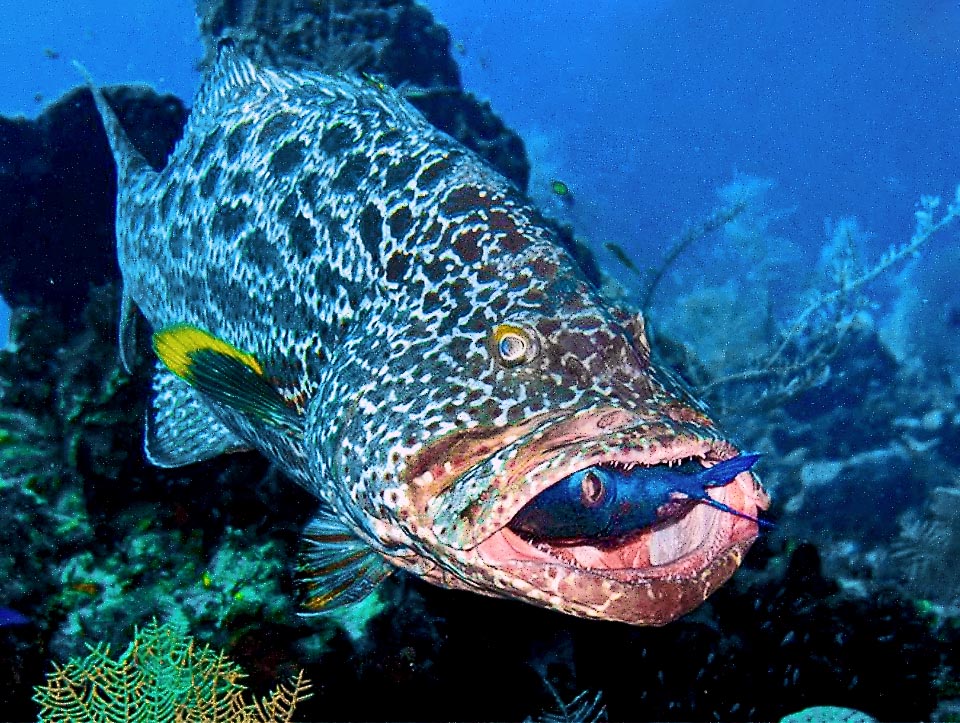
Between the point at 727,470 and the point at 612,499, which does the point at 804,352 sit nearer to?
the point at 727,470

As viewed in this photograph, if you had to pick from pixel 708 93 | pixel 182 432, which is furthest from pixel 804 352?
pixel 708 93

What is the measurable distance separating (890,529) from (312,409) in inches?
236

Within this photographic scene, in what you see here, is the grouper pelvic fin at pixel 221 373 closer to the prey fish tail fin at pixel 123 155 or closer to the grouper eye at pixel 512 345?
the grouper eye at pixel 512 345

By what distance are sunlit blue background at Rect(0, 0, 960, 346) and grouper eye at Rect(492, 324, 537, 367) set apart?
51558mm

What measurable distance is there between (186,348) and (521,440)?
6.67 ft

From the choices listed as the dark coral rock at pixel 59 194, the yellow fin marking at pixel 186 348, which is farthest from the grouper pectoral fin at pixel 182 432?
the dark coral rock at pixel 59 194

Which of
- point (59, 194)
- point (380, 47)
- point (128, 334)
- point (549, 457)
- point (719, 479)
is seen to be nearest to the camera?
point (549, 457)

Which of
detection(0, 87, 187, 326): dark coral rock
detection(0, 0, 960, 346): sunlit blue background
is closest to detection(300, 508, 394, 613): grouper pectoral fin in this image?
detection(0, 87, 187, 326): dark coral rock

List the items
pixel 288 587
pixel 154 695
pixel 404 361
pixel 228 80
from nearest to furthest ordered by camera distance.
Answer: pixel 404 361 → pixel 154 695 → pixel 228 80 → pixel 288 587

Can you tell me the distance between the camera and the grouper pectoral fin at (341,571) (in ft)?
10.8

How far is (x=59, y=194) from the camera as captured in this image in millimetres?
7477

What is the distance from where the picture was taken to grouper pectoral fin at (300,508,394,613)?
3281mm

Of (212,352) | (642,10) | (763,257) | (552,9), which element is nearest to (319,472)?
(212,352)

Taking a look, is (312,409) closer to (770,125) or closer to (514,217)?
(514,217)
